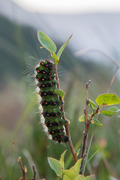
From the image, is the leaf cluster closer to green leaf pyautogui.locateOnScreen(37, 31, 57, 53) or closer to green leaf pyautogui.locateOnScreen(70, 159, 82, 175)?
green leaf pyautogui.locateOnScreen(70, 159, 82, 175)

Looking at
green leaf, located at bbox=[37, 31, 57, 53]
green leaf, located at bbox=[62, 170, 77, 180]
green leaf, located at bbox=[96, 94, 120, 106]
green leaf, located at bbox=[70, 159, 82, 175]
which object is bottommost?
green leaf, located at bbox=[62, 170, 77, 180]

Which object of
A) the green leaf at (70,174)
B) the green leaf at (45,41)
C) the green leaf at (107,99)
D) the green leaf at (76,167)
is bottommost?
the green leaf at (70,174)

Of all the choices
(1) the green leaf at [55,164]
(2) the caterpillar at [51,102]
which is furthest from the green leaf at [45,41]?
(1) the green leaf at [55,164]

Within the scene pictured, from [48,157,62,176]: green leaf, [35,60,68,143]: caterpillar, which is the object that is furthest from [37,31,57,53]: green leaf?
[48,157,62,176]: green leaf

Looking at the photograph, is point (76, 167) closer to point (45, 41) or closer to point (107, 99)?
point (107, 99)

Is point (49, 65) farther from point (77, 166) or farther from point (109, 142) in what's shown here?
point (109, 142)

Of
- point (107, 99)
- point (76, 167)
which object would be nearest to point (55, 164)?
point (76, 167)

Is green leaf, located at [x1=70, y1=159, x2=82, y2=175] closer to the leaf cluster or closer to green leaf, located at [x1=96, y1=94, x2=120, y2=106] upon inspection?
the leaf cluster

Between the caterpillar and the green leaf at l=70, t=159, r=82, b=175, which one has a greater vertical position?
the caterpillar

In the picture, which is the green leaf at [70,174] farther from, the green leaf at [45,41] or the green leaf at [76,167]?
the green leaf at [45,41]

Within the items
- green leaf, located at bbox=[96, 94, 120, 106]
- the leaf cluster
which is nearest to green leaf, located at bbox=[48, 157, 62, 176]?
the leaf cluster

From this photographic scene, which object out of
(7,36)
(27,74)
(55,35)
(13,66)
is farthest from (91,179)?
(13,66)
